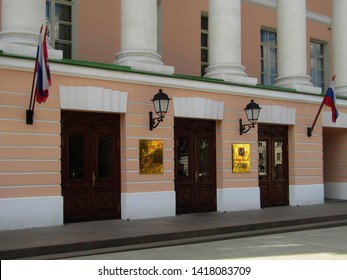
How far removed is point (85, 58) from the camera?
16750 mm

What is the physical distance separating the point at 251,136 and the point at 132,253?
7.82 metres

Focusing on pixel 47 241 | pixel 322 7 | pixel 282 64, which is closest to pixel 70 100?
pixel 47 241

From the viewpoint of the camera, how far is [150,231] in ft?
37.9

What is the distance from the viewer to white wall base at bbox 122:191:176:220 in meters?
13.7

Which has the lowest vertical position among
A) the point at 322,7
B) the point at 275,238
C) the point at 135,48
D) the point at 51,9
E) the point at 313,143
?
the point at 275,238

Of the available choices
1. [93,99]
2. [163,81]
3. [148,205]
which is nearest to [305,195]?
[148,205]

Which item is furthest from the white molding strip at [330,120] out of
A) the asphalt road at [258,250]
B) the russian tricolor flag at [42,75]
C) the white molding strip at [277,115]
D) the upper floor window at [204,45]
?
the russian tricolor flag at [42,75]

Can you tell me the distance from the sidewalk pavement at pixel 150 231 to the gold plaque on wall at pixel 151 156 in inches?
55.1

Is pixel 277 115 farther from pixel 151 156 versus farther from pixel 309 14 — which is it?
pixel 309 14

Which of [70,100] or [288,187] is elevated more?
[70,100]

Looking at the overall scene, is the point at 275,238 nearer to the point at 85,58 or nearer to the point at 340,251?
the point at 340,251

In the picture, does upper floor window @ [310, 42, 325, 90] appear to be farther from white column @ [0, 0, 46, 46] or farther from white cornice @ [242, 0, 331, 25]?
white column @ [0, 0, 46, 46]

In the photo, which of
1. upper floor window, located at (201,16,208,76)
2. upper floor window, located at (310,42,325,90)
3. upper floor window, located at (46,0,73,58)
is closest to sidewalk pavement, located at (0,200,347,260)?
upper floor window, located at (46,0,73,58)

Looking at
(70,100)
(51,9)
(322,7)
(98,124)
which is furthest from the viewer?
(322,7)
